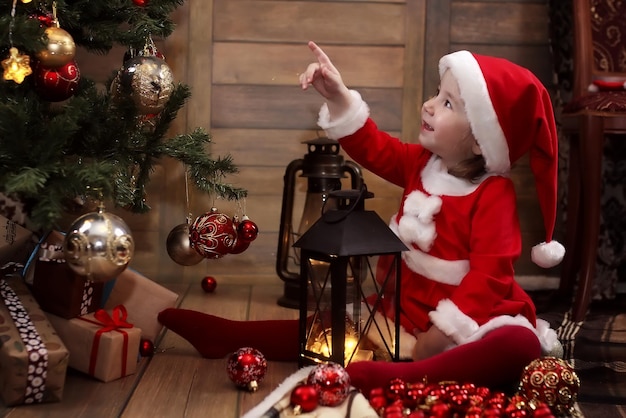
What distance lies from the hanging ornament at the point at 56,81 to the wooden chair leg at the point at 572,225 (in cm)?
141

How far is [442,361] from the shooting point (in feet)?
4.62

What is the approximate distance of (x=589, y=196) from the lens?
2055 millimetres

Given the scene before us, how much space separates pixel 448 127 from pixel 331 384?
594 millimetres

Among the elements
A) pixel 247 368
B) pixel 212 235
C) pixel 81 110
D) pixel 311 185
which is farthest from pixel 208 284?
pixel 81 110

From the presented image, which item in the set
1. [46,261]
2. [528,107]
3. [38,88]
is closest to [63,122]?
[38,88]

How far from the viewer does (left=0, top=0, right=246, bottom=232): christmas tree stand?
1.31 meters

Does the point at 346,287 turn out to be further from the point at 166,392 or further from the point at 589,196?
the point at 589,196

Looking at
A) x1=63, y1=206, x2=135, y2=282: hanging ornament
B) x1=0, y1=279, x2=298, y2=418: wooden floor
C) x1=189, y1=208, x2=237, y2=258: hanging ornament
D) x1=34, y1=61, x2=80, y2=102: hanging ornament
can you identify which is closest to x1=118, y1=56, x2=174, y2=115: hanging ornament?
x1=34, y1=61, x2=80, y2=102: hanging ornament

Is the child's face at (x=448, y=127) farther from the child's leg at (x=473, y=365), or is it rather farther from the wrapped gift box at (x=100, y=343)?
the wrapped gift box at (x=100, y=343)

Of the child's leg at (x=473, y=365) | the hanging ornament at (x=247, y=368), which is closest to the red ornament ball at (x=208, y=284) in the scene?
the hanging ornament at (x=247, y=368)

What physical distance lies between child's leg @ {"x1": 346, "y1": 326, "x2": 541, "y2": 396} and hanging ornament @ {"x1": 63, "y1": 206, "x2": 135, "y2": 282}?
43 centimetres

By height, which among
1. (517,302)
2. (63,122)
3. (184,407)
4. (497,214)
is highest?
(63,122)

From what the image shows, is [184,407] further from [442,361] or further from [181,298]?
[181,298]

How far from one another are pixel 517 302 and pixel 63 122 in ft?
2.91
